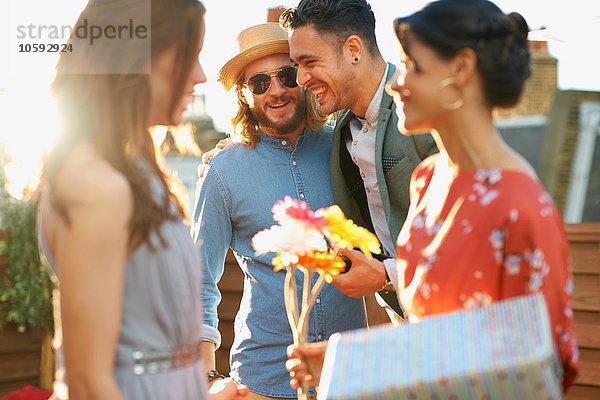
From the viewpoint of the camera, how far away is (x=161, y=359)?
1750 millimetres

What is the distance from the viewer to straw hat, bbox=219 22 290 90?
354cm

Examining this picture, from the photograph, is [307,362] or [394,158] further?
[394,158]

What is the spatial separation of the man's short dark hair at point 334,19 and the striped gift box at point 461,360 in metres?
1.89

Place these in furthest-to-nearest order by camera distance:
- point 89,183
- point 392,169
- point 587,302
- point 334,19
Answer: point 587,302, point 334,19, point 392,169, point 89,183

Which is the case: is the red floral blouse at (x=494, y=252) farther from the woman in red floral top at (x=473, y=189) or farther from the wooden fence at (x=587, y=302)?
the wooden fence at (x=587, y=302)

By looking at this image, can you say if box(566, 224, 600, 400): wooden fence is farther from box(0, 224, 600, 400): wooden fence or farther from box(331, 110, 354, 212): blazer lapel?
box(331, 110, 354, 212): blazer lapel

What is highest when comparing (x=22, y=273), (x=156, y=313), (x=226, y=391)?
(x=156, y=313)

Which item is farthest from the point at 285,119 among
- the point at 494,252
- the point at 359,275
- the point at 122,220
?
the point at 122,220

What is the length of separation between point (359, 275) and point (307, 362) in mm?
628

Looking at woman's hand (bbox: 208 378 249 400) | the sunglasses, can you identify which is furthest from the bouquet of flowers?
the sunglasses

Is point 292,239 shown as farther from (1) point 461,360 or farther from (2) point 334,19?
(2) point 334,19

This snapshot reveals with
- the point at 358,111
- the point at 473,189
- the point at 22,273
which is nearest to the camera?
the point at 473,189

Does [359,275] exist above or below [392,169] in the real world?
below

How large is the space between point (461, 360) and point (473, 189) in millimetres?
403
